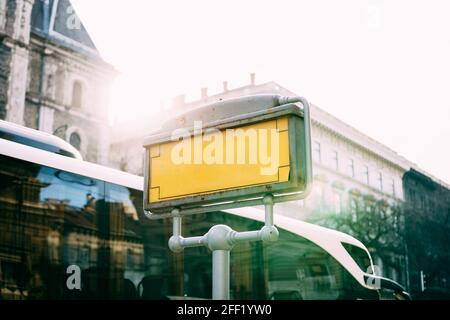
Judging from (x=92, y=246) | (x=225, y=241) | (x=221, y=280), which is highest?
(x=92, y=246)

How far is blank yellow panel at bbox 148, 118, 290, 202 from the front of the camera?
8.00 feet

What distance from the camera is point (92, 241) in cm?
672

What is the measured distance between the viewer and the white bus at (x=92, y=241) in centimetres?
604

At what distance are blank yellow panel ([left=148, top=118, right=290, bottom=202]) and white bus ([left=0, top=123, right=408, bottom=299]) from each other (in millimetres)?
3583

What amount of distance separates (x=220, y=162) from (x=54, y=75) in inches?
1400

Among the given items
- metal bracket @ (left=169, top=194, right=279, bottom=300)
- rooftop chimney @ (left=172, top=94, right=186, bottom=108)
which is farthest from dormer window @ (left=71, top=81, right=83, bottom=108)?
metal bracket @ (left=169, top=194, right=279, bottom=300)

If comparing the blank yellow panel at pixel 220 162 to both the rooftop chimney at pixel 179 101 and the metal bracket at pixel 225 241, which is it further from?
the rooftop chimney at pixel 179 101

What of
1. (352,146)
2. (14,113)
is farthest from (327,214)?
(14,113)

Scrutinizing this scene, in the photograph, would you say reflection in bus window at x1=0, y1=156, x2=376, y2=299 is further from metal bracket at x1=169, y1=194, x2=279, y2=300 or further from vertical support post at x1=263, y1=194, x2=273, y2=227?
vertical support post at x1=263, y1=194, x2=273, y2=227

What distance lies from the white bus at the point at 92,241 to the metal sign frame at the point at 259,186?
11.6 feet

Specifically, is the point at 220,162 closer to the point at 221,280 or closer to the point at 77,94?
the point at 221,280

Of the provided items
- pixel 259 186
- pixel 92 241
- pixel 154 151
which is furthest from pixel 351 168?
pixel 259 186

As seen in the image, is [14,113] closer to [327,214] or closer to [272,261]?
[327,214]

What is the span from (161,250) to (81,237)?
114 cm
